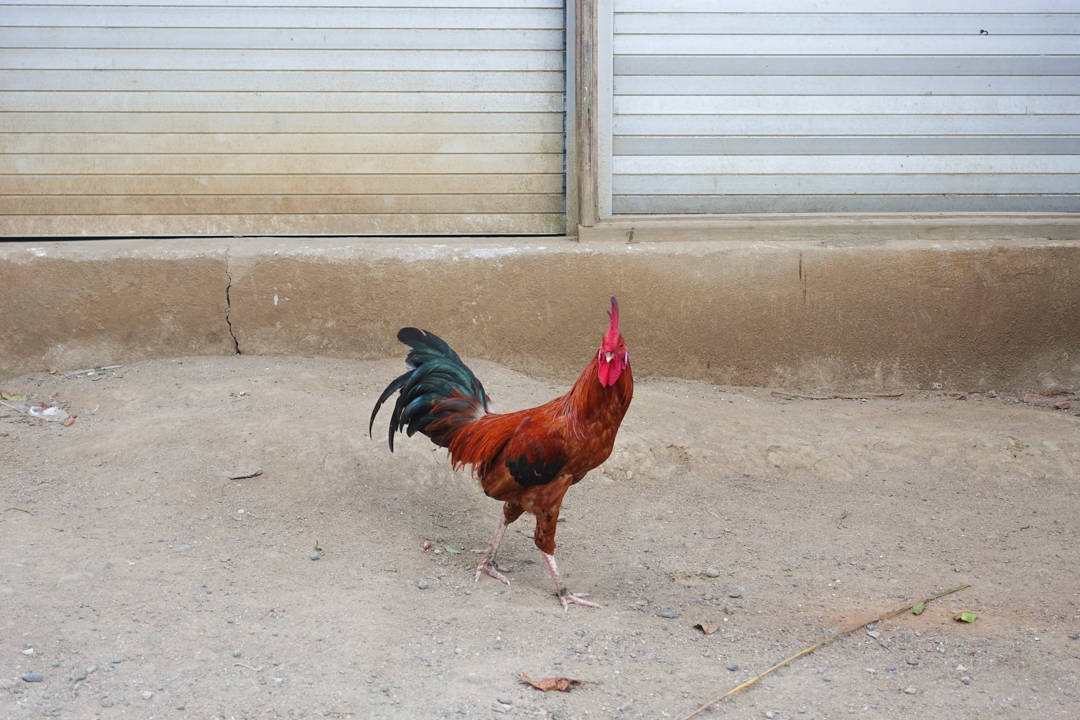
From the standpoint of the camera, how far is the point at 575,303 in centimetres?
592

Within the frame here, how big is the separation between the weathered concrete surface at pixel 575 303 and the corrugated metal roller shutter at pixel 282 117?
44 centimetres

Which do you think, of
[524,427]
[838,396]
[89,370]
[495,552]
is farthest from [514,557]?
[89,370]

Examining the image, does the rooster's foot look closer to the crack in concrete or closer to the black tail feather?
the black tail feather

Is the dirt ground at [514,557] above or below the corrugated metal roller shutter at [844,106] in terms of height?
below

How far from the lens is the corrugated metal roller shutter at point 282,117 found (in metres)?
6.13

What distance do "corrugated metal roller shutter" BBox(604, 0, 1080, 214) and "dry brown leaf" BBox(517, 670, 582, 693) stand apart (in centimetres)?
394

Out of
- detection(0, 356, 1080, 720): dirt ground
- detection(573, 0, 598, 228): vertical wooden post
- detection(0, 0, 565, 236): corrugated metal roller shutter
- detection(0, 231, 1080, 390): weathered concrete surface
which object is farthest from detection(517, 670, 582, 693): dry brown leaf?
detection(0, 0, 565, 236): corrugated metal roller shutter

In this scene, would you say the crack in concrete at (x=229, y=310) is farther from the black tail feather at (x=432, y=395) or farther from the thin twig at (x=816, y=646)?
the thin twig at (x=816, y=646)

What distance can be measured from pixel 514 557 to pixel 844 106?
13.1 ft

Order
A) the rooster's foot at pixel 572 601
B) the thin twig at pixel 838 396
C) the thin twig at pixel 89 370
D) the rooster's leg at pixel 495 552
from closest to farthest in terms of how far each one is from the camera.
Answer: the rooster's foot at pixel 572 601
the rooster's leg at pixel 495 552
the thin twig at pixel 89 370
the thin twig at pixel 838 396

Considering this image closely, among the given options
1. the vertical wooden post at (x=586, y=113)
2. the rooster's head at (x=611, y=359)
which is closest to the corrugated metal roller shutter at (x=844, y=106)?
the vertical wooden post at (x=586, y=113)

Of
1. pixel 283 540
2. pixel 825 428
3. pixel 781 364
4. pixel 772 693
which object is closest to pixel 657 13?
pixel 781 364

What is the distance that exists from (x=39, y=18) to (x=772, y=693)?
6149mm

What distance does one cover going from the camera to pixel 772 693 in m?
2.97
